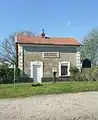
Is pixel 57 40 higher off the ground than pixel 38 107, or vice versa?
pixel 57 40

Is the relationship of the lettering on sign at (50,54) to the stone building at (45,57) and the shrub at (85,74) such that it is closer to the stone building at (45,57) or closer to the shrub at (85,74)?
the stone building at (45,57)

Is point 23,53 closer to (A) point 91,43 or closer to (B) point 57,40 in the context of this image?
(B) point 57,40

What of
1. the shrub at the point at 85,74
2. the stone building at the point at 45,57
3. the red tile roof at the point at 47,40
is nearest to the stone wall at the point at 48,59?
the stone building at the point at 45,57

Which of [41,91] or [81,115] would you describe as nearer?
[81,115]

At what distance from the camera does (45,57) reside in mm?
37688

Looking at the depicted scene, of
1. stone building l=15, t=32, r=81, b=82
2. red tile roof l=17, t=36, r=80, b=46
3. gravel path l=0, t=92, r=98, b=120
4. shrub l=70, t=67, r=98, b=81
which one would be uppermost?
red tile roof l=17, t=36, r=80, b=46

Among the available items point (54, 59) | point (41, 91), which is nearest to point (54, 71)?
point (54, 59)

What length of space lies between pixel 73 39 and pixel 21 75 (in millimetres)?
9184

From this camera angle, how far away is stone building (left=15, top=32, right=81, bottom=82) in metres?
36.8

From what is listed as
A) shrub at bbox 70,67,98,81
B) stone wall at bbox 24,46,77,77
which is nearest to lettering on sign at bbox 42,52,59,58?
stone wall at bbox 24,46,77,77

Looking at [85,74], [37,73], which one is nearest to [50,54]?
[37,73]

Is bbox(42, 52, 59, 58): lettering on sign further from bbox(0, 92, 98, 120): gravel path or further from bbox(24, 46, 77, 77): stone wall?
bbox(0, 92, 98, 120): gravel path

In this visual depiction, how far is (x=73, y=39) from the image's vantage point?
1629 inches

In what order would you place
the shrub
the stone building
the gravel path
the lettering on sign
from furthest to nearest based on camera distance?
the lettering on sign → the stone building → the shrub → the gravel path
